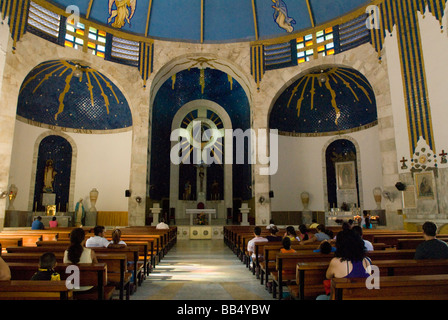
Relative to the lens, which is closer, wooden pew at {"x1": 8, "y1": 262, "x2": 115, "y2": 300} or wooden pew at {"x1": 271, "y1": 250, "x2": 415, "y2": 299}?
wooden pew at {"x1": 8, "y1": 262, "x2": 115, "y2": 300}

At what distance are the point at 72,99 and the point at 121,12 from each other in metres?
5.09

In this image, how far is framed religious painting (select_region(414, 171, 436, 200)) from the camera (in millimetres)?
10648

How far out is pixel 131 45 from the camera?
1583 centimetres

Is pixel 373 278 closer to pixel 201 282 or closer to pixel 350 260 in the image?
pixel 350 260

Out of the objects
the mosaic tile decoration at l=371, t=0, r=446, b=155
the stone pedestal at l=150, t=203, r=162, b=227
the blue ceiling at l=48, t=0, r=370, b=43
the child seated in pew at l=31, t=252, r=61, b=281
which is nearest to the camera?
the child seated in pew at l=31, t=252, r=61, b=281

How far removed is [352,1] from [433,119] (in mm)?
6691

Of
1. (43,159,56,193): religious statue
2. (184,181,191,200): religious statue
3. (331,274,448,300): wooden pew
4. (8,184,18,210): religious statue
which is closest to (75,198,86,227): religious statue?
(43,159,56,193): religious statue

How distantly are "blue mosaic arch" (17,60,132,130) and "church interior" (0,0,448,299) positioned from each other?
2.7 inches

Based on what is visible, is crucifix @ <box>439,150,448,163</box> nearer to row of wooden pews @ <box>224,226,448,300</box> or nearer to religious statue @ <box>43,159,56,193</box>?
row of wooden pews @ <box>224,226,448,300</box>

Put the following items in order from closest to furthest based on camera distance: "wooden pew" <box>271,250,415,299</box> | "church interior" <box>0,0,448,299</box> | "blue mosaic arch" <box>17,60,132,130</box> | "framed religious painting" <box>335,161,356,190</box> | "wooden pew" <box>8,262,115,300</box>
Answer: "wooden pew" <box>8,262,115,300</box>
"wooden pew" <box>271,250,415,299</box>
"church interior" <box>0,0,448,299</box>
"blue mosaic arch" <box>17,60,132,130</box>
"framed religious painting" <box>335,161,356,190</box>

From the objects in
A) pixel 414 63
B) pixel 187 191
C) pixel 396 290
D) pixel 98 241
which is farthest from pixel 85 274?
pixel 187 191

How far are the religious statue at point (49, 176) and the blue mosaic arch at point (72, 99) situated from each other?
6.93ft

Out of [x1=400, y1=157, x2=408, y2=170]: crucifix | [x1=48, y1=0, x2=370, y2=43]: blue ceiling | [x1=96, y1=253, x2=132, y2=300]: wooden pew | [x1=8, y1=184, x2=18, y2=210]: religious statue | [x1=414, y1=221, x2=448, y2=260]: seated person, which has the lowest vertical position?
[x1=96, y1=253, x2=132, y2=300]: wooden pew
